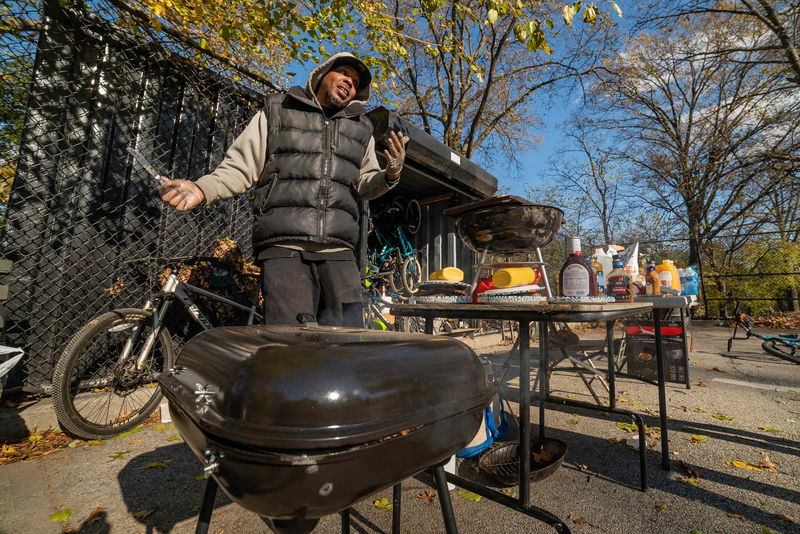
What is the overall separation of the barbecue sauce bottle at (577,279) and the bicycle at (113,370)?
233cm

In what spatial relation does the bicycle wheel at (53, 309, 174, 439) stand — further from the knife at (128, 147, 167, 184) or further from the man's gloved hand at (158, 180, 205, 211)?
the man's gloved hand at (158, 180, 205, 211)

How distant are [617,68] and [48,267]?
1436 cm

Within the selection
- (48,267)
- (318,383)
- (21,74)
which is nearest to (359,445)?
(318,383)

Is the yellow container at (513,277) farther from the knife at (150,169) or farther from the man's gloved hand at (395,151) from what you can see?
the knife at (150,169)

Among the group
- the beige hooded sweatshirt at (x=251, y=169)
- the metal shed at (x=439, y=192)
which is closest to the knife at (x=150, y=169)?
the beige hooded sweatshirt at (x=251, y=169)

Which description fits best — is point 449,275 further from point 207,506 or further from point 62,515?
point 62,515

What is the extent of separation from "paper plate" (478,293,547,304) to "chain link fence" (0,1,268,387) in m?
3.70

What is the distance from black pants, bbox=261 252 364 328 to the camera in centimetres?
199

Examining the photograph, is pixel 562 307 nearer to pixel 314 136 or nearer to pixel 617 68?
pixel 314 136

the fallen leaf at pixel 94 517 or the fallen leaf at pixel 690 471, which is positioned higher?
the fallen leaf at pixel 690 471

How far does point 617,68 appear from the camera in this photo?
11047 millimetres

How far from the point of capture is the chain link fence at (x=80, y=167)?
10.1 ft

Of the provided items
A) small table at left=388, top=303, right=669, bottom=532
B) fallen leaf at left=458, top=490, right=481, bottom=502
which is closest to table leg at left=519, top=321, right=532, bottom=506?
small table at left=388, top=303, right=669, bottom=532

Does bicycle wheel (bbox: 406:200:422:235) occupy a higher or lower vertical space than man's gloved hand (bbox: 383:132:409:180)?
higher
